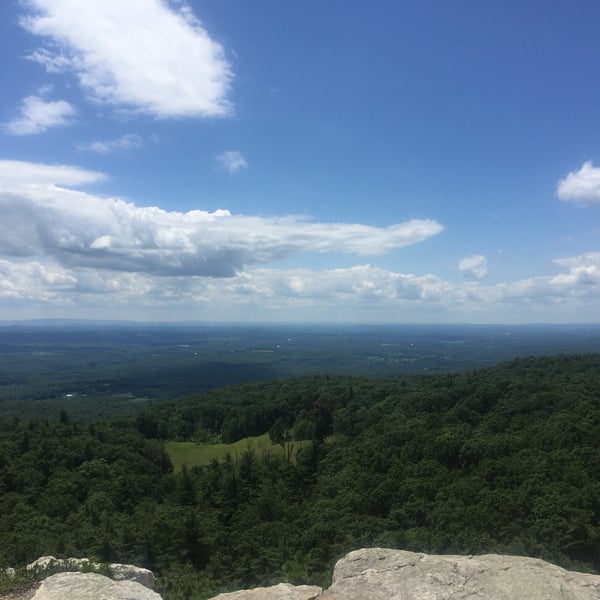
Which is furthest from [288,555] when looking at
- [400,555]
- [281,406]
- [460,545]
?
[281,406]

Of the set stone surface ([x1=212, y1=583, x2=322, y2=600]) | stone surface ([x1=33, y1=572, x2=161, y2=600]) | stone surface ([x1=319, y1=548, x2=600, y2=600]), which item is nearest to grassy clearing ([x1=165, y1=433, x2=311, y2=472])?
stone surface ([x1=319, y1=548, x2=600, y2=600])

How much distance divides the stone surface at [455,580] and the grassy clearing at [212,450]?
5133 cm

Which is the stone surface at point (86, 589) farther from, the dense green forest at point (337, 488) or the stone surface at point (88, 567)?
the dense green forest at point (337, 488)

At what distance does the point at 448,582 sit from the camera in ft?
32.0

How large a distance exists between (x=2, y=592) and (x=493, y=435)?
140ft

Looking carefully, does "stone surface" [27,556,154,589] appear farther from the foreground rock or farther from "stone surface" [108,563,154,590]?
the foreground rock

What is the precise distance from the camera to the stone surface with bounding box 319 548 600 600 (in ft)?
30.8

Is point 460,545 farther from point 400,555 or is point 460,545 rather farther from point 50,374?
point 50,374

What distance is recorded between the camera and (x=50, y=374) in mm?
188250

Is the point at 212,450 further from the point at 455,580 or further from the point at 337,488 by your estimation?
the point at 455,580

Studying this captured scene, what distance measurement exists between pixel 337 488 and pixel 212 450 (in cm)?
3297

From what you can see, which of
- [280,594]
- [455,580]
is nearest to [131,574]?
[280,594]

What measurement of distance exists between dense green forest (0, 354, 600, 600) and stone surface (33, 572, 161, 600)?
8765 millimetres

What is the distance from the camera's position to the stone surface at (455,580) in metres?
9.39
